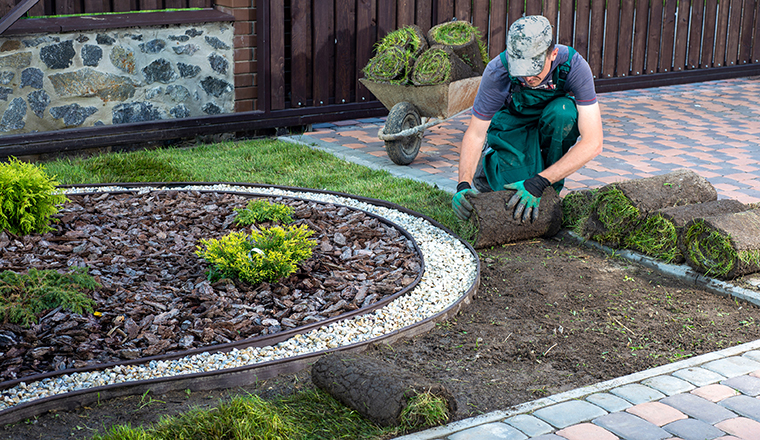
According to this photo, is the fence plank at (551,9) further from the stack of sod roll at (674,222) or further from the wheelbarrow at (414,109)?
the stack of sod roll at (674,222)

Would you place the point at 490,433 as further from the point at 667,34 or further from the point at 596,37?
the point at 667,34

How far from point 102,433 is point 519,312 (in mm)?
2092

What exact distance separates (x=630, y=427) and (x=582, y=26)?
27.2 feet

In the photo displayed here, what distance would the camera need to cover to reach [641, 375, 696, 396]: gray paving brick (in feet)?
10.2

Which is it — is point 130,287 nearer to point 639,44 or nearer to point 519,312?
point 519,312

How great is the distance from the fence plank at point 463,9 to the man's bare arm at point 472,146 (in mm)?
4473

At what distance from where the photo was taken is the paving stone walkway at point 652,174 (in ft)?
9.24

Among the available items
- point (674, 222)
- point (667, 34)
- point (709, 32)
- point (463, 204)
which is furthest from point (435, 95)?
point (709, 32)

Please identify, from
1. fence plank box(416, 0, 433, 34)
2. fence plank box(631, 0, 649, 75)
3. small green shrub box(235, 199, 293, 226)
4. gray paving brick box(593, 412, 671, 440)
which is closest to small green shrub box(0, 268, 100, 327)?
small green shrub box(235, 199, 293, 226)

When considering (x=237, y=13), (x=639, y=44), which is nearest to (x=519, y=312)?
(x=237, y=13)

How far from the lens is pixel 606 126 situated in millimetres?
8336

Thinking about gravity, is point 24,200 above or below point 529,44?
below

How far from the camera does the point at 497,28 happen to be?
9430 mm

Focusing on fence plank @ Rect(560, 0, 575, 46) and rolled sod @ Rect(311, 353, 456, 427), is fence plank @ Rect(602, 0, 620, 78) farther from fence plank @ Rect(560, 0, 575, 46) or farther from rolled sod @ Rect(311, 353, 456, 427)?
rolled sod @ Rect(311, 353, 456, 427)
